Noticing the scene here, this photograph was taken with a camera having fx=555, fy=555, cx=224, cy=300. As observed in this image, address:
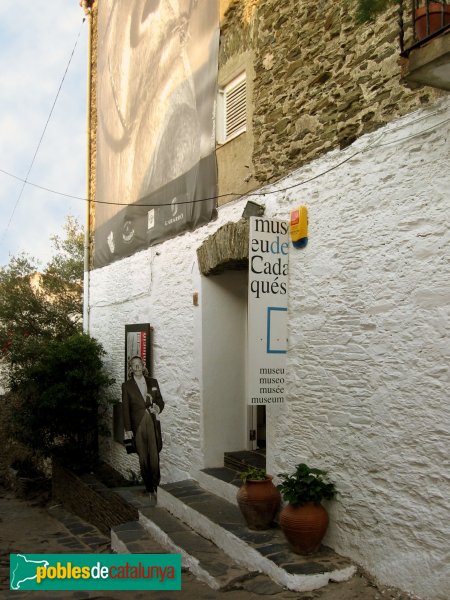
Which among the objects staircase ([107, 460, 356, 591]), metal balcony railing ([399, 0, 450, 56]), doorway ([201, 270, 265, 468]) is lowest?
staircase ([107, 460, 356, 591])

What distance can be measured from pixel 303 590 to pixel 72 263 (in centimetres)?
1199

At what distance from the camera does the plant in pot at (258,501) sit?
4.82 meters

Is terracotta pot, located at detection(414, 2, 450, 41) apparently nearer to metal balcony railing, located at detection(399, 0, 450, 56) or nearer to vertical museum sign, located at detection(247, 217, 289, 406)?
metal balcony railing, located at detection(399, 0, 450, 56)

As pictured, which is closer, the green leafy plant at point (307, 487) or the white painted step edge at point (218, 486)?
the green leafy plant at point (307, 487)

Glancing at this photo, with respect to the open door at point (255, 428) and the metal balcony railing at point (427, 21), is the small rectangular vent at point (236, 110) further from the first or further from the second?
the open door at point (255, 428)

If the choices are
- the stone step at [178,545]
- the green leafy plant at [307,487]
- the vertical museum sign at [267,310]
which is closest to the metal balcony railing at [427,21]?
the vertical museum sign at [267,310]

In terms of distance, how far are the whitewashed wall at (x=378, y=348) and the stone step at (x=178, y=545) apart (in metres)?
0.88

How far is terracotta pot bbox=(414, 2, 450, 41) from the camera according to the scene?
133 inches

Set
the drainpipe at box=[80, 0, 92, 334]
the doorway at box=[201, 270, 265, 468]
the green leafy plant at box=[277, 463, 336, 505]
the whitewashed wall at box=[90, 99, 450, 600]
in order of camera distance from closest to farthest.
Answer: the whitewashed wall at box=[90, 99, 450, 600] < the green leafy plant at box=[277, 463, 336, 505] < the doorway at box=[201, 270, 265, 468] < the drainpipe at box=[80, 0, 92, 334]

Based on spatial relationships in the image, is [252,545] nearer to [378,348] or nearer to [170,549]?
[170,549]

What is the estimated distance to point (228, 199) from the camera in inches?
246

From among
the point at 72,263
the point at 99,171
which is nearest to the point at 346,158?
the point at 99,171

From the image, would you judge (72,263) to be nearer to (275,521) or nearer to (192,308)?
(192,308)

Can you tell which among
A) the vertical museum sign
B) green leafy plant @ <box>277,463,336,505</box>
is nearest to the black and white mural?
the vertical museum sign
